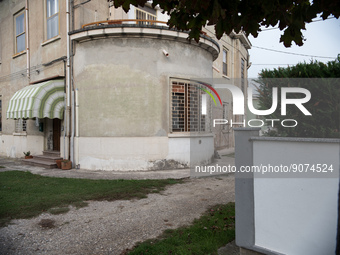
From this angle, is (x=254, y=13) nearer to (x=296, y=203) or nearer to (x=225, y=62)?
(x=296, y=203)

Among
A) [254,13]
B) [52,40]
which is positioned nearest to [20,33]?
[52,40]

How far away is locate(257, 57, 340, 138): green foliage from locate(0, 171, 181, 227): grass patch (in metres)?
3.82

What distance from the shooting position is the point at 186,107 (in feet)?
34.6

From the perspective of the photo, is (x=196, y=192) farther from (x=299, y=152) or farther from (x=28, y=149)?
(x=28, y=149)

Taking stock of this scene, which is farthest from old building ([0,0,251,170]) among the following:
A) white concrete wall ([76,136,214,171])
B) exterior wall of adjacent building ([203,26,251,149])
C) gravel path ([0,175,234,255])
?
exterior wall of adjacent building ([203,26,251,149])

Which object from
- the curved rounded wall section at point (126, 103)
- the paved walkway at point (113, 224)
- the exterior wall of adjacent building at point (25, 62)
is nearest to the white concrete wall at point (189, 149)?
the curved rounded wall section at point (126, 103)

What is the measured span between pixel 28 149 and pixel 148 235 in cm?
1117

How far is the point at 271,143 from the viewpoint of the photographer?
305 cm

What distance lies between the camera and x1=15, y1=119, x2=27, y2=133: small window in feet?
44.4

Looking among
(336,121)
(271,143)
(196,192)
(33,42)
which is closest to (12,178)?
(196,192)

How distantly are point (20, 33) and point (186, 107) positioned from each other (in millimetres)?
10423

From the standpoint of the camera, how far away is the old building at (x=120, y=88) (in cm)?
958

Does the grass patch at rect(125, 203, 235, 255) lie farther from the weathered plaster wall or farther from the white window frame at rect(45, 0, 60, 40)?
the white window frame at rect(45, 0, 60, 40)

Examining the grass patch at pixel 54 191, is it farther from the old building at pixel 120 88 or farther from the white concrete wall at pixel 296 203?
the white concrete wall at pixel 296 203
